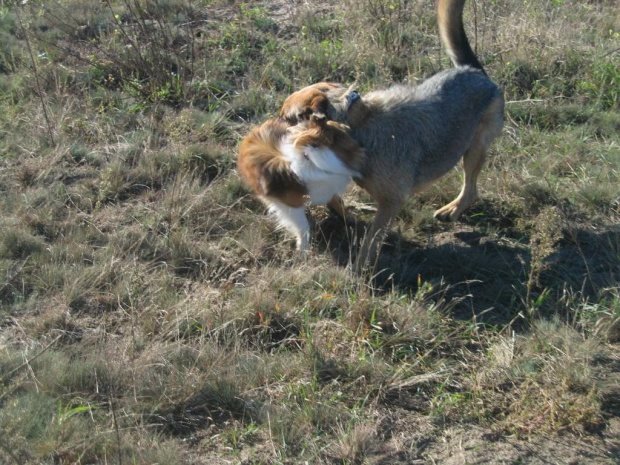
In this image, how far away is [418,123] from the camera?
538 cm

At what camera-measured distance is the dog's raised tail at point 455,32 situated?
5867mm

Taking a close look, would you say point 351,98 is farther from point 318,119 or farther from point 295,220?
point 295,220

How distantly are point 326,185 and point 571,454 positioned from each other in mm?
2232

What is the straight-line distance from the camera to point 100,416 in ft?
12.7

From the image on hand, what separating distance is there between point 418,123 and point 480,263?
1112 millimetres

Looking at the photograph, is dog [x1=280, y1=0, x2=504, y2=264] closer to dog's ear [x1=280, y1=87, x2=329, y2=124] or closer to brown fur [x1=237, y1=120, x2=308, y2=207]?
dog's ear [x1=280, y1=87, x2=329, y2=124]

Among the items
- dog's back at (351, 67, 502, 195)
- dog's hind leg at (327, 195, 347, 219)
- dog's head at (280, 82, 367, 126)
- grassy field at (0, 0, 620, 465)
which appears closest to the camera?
grassy field at (0, 0, 620, 465)

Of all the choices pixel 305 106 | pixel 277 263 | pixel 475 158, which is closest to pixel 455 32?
pixel 475 158

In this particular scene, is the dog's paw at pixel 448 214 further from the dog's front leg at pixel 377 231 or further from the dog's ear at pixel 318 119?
the dog's ear at pixel 318 119

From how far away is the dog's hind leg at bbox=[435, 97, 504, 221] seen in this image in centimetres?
582

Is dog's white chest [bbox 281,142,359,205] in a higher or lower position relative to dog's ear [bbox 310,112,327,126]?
lower

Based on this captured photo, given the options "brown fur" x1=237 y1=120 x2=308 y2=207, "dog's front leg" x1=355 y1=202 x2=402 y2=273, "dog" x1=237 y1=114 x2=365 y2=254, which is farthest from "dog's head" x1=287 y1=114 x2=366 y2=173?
"dog's front leg" x1=355 y1=202 x2=402 y2=273

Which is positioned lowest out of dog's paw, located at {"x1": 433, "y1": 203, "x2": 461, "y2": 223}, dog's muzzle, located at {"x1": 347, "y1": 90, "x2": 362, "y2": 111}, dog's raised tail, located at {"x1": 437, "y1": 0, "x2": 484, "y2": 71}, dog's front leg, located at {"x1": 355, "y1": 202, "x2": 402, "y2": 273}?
dog's paw, located at {"x1": 433, "y1": 203, "x2": 461, "y2": 223}

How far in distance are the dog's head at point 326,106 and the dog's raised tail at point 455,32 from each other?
130cm
